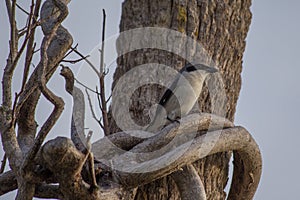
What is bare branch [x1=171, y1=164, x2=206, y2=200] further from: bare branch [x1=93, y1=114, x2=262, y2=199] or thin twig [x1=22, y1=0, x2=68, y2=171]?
thin twig [x1=22, y1=0, x2=68, y2=171]

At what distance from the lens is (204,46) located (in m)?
3.68

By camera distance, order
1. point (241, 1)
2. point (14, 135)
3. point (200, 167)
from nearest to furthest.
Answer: point (14, 135), point (200, 167), point (241, 1)

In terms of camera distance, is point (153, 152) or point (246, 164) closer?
point (153, 152)

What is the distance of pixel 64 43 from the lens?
3078 millimetres

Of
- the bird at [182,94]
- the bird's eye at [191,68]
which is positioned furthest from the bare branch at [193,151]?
the bird's eye at [191,68]

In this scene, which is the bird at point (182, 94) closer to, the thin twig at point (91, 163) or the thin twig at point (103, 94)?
the thin twig at point (103, 94)

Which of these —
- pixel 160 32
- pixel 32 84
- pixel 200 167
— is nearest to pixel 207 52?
pixel 160 32

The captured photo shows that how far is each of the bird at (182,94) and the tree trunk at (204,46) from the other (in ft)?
0.24

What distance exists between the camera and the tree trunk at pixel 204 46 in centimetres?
364

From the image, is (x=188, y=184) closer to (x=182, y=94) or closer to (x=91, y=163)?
(x=91, y=163)

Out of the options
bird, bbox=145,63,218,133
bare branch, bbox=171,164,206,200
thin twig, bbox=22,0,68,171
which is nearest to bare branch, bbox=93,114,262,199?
bare branch, bbox=171,164,206,200

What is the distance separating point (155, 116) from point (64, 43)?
86 cm

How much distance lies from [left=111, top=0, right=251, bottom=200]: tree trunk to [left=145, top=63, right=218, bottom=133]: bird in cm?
7

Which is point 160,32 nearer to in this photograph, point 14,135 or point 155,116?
point 155,116
